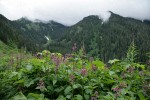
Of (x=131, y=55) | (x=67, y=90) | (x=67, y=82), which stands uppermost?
(x=131, y=55)

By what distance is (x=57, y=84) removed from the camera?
6438mm

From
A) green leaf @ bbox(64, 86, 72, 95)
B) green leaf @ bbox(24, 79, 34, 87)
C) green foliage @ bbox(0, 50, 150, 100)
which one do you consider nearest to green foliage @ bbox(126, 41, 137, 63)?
green foliage @ bbox(0, 50, 150, 100)

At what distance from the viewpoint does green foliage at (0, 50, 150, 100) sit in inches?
237

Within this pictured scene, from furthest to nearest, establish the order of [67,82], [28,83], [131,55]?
[131,55], [67,82], [28,83]

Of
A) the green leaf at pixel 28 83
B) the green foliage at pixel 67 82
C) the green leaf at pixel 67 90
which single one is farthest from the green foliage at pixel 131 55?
the green leaf at pixel 28 83

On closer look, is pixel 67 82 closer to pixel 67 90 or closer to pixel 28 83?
pixel 67 90

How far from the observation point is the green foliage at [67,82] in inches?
237

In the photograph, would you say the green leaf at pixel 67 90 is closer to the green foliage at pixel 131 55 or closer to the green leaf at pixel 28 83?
the green leaf at pixel 28 83

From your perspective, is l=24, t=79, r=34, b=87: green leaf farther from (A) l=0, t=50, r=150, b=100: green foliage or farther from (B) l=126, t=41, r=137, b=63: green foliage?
(B) l=126, t=41, r=137, b=63: green foliage

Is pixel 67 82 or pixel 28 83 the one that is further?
pixel 67 82

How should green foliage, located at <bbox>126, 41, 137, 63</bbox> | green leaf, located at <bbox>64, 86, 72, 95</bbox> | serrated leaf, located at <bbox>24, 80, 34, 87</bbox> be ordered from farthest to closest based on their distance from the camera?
green foliage, located at <bbox>126, 41, 137, 63</bbox> → serrated leaf, located at <bbox>24, 80, 34, 87</bbox> → green leaf, located at <bbox>64, 86, 72, 95</bbox>

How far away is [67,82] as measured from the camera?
643 centimetres

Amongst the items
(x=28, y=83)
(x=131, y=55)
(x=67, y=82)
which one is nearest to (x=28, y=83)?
(x=28, y=83)

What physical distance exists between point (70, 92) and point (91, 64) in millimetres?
1213
